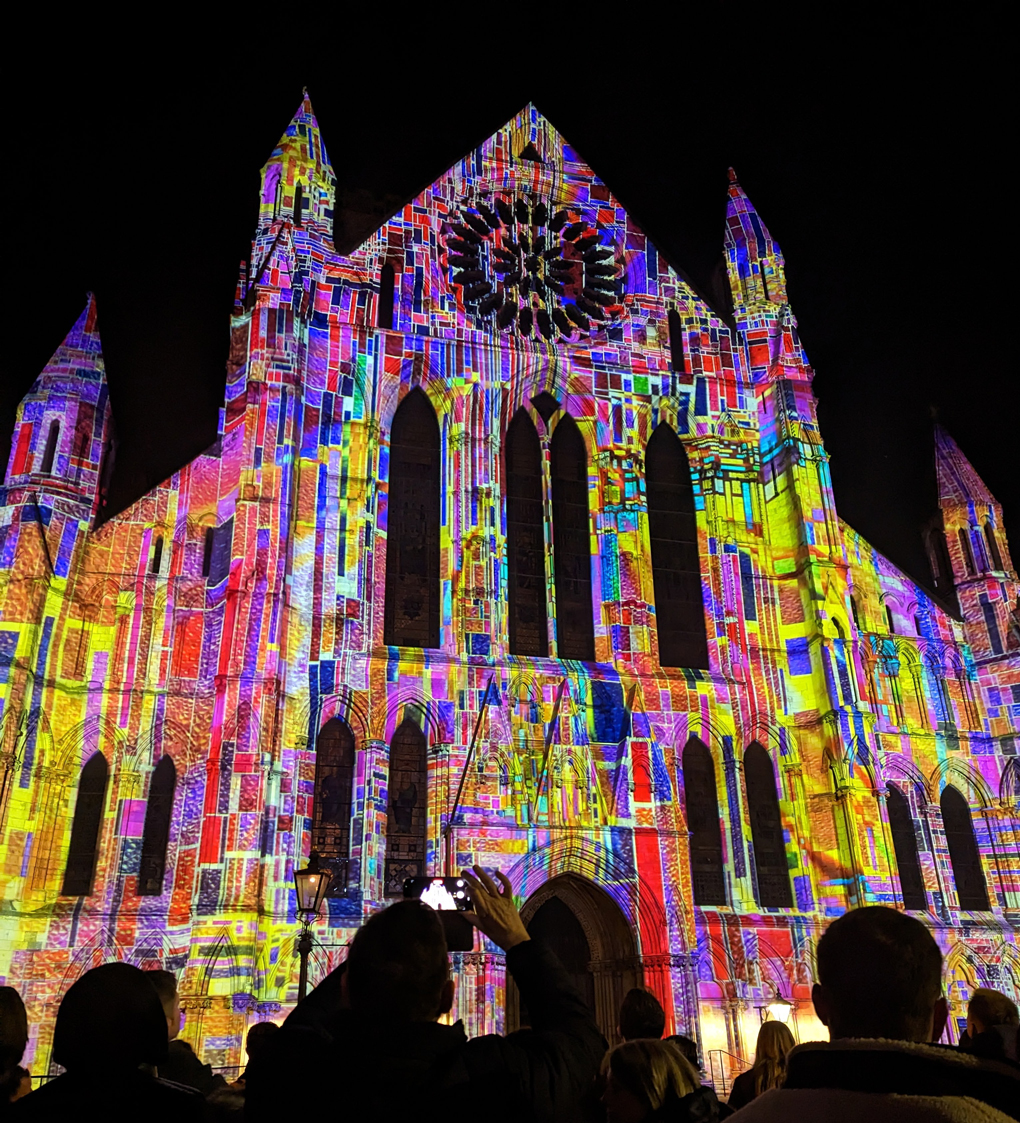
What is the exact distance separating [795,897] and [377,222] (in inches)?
639

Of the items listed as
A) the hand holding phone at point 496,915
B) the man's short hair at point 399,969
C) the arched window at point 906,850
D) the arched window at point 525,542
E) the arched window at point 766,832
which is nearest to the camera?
the man's short hair at point 399,969

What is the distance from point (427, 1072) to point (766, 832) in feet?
58.9

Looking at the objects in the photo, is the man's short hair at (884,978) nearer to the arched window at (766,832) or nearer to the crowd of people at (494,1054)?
the crowd of people at (494,1054)

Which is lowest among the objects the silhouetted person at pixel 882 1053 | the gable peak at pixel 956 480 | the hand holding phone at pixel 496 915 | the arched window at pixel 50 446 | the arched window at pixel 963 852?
the silhouetted person at pixel 882 1053

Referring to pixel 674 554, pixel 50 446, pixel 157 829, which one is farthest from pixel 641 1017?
pixel 50 446

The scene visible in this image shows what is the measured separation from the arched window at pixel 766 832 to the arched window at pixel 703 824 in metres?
0.68

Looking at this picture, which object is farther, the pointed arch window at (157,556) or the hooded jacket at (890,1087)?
the pointed arch window at (157,556)

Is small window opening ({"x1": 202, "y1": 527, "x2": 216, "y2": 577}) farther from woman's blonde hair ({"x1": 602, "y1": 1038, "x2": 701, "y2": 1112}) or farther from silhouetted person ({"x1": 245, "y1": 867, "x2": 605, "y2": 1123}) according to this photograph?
silhouetted person ({"x1": 245, "y1": 867, "x2": 605, "y2": 1123})

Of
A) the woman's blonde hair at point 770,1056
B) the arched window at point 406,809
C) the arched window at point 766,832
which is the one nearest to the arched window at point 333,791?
the arched window at point 406,809

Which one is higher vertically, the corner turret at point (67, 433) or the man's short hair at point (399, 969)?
the corner turret at point (67, 433)

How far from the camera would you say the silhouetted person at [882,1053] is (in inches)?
84.4

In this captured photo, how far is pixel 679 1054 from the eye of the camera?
142 inches

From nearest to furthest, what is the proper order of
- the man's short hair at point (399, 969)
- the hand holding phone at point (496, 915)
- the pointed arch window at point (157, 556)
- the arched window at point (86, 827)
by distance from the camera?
the man's short hair at point (399, 969) < the hand holding phone at point (496, 915) < the arched window at point (86, 827) < the pointed arch window at point (157, 556)

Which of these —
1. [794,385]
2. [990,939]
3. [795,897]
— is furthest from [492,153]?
[990,939]
